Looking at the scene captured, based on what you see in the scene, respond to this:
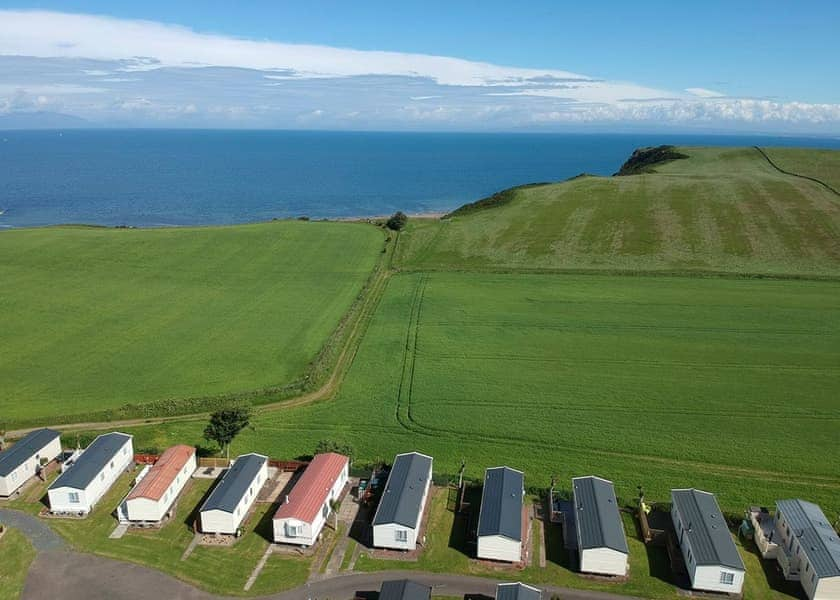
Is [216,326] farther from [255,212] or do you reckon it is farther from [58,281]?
[255,212]

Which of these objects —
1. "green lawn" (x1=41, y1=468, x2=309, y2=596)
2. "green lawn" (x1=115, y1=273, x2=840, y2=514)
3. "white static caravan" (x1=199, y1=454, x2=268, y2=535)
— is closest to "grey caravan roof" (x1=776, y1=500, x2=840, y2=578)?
"green lawn" (x1=115, y1=273, x2=840, y2=514)

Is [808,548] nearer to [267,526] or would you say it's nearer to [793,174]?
[267,526]

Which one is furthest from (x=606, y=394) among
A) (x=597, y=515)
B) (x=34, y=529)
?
(x=34, y=529)

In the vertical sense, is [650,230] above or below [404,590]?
above

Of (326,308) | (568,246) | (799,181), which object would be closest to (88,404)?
(326,308)

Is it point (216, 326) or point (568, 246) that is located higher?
point (568, 246)

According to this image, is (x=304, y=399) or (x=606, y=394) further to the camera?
(x=304, y=399)

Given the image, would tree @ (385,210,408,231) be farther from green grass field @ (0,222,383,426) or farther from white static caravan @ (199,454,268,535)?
white static caravan @ (199,454,268,535)
